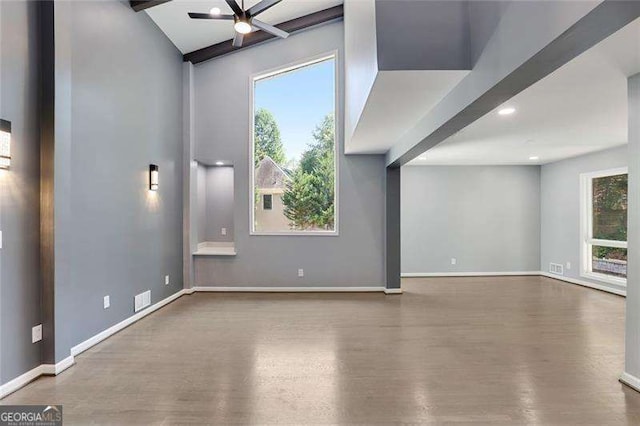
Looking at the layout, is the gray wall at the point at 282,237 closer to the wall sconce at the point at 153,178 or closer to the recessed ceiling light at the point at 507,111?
the wall sconce at the point at 153,178

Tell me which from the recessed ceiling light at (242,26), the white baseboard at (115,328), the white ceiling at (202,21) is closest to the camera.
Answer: the white baseboard at (115,328)

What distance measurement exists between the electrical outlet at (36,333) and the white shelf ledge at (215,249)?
3.08 meters

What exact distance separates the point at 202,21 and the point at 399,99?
3814 millimetres

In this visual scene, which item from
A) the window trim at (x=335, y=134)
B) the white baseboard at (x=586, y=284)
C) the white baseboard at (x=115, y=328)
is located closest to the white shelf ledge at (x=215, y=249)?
the window trim at (x=335, y=134)

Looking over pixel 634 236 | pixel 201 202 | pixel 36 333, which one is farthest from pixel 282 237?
pixel 634 236

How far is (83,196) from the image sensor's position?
332 cm

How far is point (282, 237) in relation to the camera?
19.6ft

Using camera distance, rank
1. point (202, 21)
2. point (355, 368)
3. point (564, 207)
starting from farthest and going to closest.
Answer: point (564, 207)
point (202, 21)
point (355, 368)

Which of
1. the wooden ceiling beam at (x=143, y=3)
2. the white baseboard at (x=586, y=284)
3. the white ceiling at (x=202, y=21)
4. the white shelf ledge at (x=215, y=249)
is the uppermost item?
the white ceiling at (x=202, y=21)

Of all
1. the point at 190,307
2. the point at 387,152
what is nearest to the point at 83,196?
the point at 190,307

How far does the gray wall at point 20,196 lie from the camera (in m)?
2.50

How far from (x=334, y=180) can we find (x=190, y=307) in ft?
10.1

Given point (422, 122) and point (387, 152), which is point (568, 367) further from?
point (387, 152)

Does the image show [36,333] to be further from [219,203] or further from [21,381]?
[219,203]
